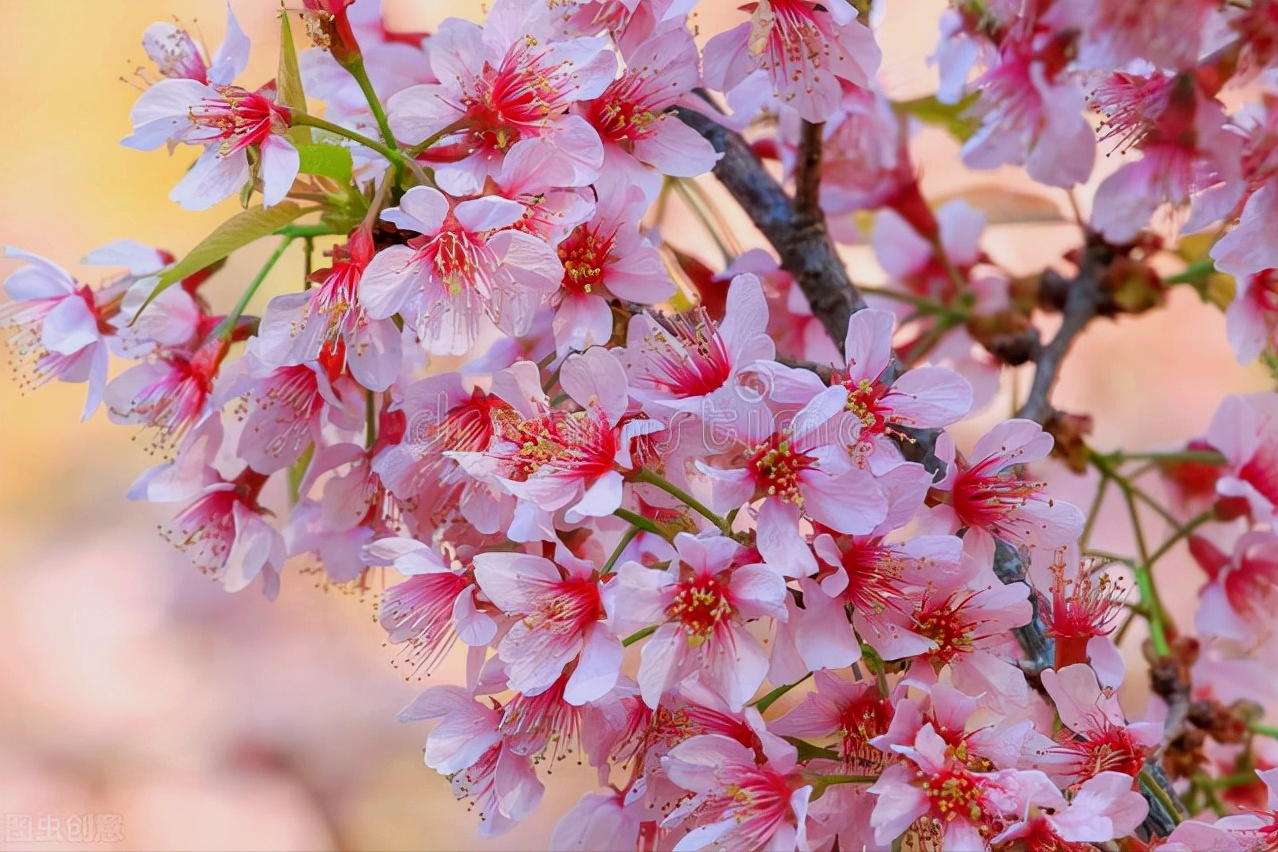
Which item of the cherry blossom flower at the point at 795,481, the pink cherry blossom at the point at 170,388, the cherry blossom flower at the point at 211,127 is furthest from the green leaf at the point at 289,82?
the cherry blossom flower at the point at 795,481

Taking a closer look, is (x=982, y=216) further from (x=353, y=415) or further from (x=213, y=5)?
(x=213, y=5)

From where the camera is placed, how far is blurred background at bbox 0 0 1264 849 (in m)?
1.03

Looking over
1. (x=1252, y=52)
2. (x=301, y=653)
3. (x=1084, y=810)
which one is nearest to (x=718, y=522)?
(x=1084, y=810)

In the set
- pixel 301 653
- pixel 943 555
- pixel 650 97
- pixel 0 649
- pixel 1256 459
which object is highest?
pixel 650 97

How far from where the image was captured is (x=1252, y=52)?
412mm

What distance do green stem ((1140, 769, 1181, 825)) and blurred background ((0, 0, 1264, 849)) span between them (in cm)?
58

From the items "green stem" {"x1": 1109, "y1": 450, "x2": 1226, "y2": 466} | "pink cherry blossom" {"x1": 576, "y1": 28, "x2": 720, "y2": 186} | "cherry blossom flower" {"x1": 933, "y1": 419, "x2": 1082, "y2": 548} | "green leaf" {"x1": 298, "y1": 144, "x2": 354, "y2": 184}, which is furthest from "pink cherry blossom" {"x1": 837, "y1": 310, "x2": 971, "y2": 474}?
"green stem" {"x1": 1109, "y1": 450, "x2": 1226, "y2": 466}

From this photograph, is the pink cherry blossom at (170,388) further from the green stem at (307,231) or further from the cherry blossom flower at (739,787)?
the cherry blossom flower at (739,787)

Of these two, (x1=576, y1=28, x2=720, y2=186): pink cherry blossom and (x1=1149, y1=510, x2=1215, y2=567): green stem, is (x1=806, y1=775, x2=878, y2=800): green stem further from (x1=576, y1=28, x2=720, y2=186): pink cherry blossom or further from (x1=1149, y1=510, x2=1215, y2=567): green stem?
(x1=1149, y1=510, x2=1215, y2=567): green stem

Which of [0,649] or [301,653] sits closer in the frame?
[0,649]

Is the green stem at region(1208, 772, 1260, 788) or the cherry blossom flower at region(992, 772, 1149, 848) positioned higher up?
the cherry blossom flower at region(992, 772, 1149, 848)

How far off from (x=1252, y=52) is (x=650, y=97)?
25 cm

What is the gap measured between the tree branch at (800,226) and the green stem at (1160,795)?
258 millimetres

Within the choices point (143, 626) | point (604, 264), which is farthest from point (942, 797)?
point (143, 626)
